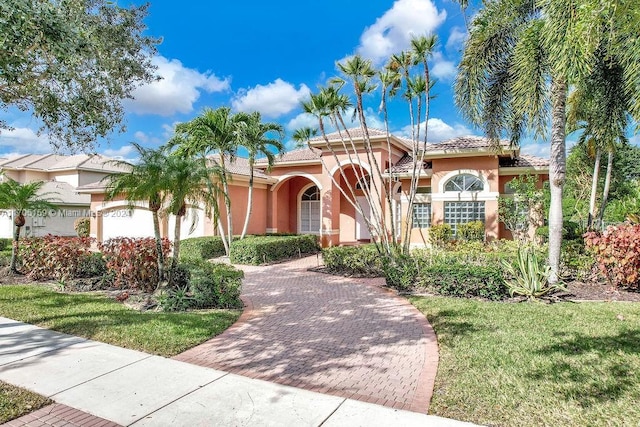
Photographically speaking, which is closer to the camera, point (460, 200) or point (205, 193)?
point (205, 193)


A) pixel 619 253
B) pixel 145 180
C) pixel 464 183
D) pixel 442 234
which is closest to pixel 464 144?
pixel 464 183

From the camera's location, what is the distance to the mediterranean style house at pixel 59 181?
98.7ft

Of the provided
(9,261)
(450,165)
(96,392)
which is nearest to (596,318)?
(96,392)

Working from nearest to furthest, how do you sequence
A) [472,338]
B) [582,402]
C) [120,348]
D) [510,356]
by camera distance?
[582,402] → [510,356] → [120,348] → [472,338]

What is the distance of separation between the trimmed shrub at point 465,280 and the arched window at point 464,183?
8321 millimetres

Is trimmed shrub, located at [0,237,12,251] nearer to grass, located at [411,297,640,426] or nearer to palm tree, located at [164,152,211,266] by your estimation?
palm tree, located at [164,152,211,266]

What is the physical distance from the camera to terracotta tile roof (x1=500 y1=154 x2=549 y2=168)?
57.8ft

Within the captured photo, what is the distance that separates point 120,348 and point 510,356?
618 cm

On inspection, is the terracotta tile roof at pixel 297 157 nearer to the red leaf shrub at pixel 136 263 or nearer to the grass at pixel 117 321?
the red leaf shrub at pixel 136 263

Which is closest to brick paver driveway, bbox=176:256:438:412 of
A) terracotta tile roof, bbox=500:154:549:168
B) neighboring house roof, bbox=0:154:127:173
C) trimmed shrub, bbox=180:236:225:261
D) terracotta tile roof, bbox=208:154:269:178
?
trimmed shrub, bbox=180:236:225:261

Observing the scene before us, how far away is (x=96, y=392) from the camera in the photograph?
15.4ft

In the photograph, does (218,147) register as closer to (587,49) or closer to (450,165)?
(450,165)

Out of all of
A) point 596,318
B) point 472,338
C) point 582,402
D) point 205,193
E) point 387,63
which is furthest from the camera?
point 387,63

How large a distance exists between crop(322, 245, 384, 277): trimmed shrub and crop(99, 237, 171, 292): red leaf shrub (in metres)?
6.34
